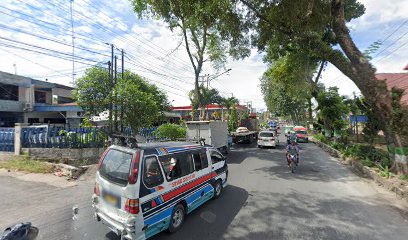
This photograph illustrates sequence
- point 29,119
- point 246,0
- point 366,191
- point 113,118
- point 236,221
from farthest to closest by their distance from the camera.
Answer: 1. point 29,119
2. point 113,118
3. point 246,0
4. point 366,191
5. point 236,221

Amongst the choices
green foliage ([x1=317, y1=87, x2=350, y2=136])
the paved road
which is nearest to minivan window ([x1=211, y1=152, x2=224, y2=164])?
the paved road

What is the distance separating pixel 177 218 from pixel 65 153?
331 inches

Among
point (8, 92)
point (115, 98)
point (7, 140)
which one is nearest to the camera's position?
point (115, 98)

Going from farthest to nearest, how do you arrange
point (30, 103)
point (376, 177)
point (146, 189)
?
point (30, 103) < point (376, 177) < point (146, 189)

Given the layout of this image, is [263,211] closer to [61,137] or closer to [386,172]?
[386,172]

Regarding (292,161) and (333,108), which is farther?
(333,108)

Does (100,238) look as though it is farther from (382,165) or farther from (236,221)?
(382,165)

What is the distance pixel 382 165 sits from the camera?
9.43 meters

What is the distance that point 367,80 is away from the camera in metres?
8.41

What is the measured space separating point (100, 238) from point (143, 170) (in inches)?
69.2

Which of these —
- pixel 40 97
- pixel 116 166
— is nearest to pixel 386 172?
pixel 116 166

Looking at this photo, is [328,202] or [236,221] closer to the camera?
[236,221]

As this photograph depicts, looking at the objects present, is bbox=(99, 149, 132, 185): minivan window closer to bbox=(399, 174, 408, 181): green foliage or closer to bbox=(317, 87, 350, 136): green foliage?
bbox=(399, 174, 408, 181): green foliage

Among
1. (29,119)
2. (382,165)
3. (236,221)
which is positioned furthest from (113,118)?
(29,119)
